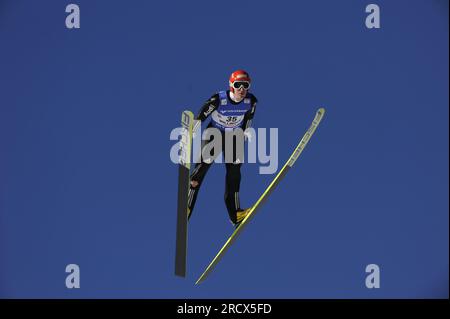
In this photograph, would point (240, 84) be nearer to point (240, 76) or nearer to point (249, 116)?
point (240, 76)

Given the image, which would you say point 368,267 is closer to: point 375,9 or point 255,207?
point 255,207

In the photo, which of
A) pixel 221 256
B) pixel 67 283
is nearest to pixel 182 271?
pixel 221 256

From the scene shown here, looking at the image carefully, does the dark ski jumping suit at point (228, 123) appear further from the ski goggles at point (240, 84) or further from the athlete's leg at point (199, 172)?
the ski goggles at point (240, 84)

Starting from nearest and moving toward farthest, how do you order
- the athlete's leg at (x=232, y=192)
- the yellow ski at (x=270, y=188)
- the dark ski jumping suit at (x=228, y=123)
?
the dark ski jumping suit at (x=228, y=123)
the yellow ski at (x=270, y=188)
the athlete's leg at (x=232, y=192)

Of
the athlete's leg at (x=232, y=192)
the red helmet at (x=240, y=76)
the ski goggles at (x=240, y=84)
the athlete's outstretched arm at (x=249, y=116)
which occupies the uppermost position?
the red helmet at (x=240, y=76)

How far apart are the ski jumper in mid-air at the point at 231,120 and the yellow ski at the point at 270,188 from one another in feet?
0.32

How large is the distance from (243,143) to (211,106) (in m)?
0.46

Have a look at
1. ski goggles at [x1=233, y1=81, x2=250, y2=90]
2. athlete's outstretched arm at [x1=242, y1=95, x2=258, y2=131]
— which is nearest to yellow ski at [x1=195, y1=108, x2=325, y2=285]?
athlete's outstretched arm at [x1=242, y1=95, x2=258, y2=131]

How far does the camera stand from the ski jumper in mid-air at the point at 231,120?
22.7 ft

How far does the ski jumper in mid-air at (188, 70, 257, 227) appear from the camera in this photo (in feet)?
22.7

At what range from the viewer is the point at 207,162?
7109 millimetres

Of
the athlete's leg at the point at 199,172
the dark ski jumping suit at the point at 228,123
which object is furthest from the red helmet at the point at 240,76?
the athlete's leg at the point at 199,172

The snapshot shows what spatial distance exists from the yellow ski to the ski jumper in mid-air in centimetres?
10

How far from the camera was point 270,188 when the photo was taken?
23.5ft
